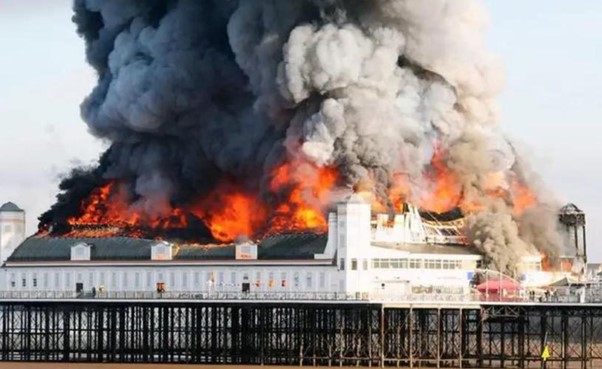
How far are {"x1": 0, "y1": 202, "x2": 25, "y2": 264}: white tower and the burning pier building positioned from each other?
1.95m

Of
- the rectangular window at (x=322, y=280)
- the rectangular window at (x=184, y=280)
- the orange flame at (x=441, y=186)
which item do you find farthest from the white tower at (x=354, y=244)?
the orange flame at (x=441, y=186)

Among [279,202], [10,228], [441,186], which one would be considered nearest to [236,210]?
[279,202]

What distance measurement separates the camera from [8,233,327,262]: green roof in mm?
115188

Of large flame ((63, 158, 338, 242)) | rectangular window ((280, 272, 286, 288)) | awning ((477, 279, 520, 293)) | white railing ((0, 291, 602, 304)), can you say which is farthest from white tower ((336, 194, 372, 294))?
awning ((477, 279, 520, 293))

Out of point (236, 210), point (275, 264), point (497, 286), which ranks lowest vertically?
point (497, 286)

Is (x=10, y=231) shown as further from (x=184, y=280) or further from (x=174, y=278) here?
(x=184, y=280)

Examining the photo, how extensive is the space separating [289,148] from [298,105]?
2.72 metres

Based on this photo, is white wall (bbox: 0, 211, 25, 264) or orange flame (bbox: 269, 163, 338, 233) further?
white wall (bbox: 0, 211, 25, 264)

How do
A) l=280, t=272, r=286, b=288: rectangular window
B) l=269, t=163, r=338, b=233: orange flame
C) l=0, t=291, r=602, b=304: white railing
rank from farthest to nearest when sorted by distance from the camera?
l=269, t=163, r=338, b=233: orange flame < l=280, t=272, r=286, b=288: rectangular window < l=0, t=291, r=602, b=304: white railing

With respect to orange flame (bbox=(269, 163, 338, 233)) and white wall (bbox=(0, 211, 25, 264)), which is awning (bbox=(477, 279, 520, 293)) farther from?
white wall (bbox=(0, 211, 25, 264))

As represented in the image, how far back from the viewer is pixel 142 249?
12081cm

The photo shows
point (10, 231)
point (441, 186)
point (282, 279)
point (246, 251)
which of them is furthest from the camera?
point (441, 186)

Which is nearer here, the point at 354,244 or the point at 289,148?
the point at 354,244

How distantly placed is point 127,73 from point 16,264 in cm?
1747
